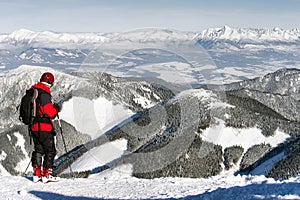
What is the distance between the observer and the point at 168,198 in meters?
18.2

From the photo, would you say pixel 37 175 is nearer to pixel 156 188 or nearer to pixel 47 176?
pixel 47 176

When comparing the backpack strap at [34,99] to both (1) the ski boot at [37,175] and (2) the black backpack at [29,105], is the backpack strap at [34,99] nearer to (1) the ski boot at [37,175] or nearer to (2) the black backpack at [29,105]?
(2) the black backpack at [29,105]

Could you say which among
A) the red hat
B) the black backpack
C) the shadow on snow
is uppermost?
the red hat

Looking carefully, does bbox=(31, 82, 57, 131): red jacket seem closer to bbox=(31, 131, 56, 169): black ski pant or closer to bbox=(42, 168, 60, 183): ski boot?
bbox=(31, 131, 56, 169): black ski pant

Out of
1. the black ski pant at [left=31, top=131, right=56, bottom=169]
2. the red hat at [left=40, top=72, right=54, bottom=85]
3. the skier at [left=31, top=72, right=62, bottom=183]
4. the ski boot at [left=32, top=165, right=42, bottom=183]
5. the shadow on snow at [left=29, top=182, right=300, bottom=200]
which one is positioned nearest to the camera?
the shadow on snow at [left=29, top=182, right=300, bottom=200]

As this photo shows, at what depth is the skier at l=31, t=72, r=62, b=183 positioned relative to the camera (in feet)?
64.0

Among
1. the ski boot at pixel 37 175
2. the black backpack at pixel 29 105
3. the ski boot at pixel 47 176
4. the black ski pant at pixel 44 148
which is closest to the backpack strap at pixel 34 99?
the black backpack at pixel 29 105

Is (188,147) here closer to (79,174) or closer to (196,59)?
Result: (79,174)

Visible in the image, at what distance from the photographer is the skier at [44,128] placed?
768 inches

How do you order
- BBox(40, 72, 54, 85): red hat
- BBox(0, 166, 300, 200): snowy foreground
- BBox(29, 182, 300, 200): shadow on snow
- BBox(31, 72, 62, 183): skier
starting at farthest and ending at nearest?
BBox(40, 72, 54, 85): red hat, BBox(31, 72, 62, 183): skier, BBox(0, 166, 300, 200): snowy foreground, BBox(29, 182, 300, 200): shadow on snow

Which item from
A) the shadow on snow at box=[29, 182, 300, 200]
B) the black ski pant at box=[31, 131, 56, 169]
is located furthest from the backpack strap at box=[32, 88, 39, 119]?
the shadow on snow at box=[29, 182, 300, 200]

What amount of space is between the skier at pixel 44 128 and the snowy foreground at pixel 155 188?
3.56 ft

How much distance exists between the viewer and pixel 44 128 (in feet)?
66.2

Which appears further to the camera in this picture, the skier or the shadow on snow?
the skier
